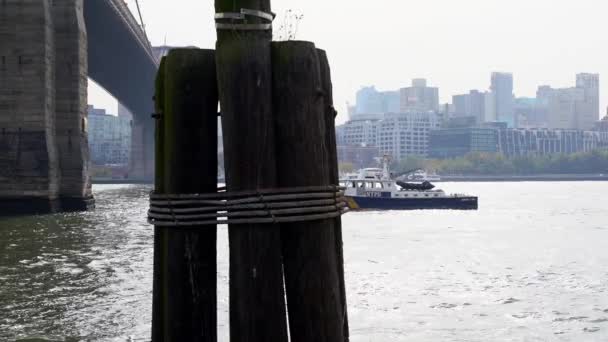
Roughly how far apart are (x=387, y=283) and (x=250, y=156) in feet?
63.2

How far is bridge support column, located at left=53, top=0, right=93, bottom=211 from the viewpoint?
147 feet

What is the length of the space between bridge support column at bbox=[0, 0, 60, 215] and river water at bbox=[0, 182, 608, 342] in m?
2.40

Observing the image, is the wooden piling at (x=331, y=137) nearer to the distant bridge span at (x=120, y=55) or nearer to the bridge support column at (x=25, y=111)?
the bridge support column at (x=25, y=111)

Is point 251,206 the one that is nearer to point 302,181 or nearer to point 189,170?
point 302,181

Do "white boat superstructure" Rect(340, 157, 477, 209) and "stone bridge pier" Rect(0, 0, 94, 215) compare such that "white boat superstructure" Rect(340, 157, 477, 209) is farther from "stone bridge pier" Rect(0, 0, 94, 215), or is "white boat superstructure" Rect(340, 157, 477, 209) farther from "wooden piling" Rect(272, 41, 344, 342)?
"wooden piling" Rect(272, 41, 344, 342)

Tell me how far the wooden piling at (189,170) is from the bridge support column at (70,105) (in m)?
41.3

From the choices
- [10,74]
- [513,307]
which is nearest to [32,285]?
[513,307]

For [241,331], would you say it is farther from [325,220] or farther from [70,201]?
[70,201]

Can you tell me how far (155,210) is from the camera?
4957mm

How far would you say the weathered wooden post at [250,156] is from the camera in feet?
15.2

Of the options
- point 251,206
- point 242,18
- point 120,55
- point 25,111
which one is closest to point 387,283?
point 251,206

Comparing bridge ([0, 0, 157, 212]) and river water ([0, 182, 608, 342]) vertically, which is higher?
bridge ([0, 0, 157, 212])

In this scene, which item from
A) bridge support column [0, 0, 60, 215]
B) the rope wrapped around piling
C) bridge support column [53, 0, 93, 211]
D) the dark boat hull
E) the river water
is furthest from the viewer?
the dark boat hull

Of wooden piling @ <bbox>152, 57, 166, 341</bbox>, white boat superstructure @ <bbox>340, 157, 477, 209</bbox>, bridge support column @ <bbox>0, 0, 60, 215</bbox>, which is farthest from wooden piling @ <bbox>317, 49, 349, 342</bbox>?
white boat superstructure @ <bbox>340, 157, 477, 209</bbox>
